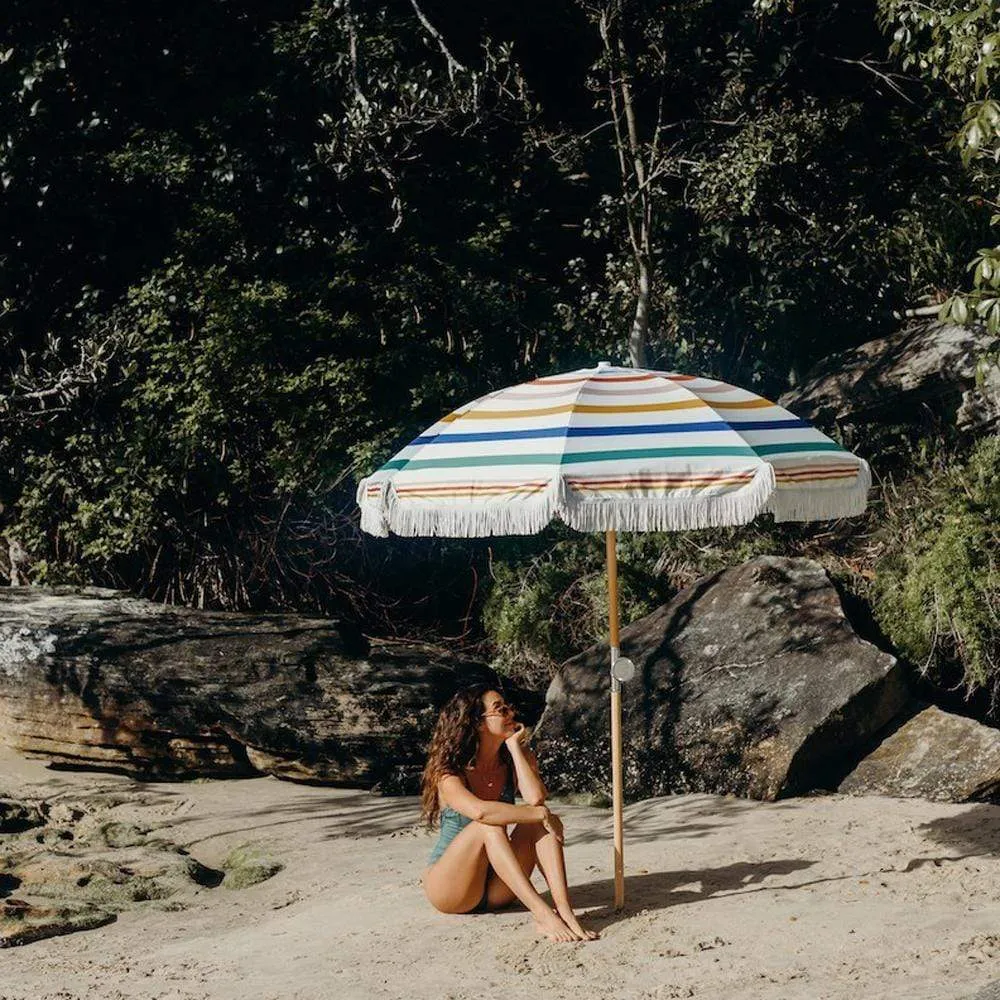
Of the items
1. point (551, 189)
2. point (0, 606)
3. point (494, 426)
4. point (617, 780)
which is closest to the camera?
point (494, 426)

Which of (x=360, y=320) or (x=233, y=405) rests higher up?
(x=360, y=320)

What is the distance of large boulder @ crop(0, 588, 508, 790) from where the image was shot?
9.96 m

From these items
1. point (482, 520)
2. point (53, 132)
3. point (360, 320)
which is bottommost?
point (482, 520)

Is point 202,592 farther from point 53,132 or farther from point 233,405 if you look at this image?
point 53,132

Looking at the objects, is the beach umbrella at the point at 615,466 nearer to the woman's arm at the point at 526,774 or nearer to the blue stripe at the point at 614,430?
the blue stripe at the point at 614,430

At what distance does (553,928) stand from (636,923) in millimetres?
434

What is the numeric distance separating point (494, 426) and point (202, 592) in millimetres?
7566

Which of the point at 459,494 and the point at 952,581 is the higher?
the point at 459,494

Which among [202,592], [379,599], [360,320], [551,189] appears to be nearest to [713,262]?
[551,189]

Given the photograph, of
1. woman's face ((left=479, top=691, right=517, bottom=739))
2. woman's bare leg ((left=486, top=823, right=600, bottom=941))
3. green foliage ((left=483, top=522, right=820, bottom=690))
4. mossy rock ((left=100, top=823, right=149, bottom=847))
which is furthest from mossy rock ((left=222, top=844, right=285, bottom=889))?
green foliage ((left=483, top=522, right=820, bottom=690))

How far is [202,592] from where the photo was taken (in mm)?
12812

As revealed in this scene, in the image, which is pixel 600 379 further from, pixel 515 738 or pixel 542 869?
pixel 542 869

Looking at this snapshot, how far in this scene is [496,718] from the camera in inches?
248

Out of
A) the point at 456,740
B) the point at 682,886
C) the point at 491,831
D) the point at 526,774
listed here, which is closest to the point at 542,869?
the point at 491,831
